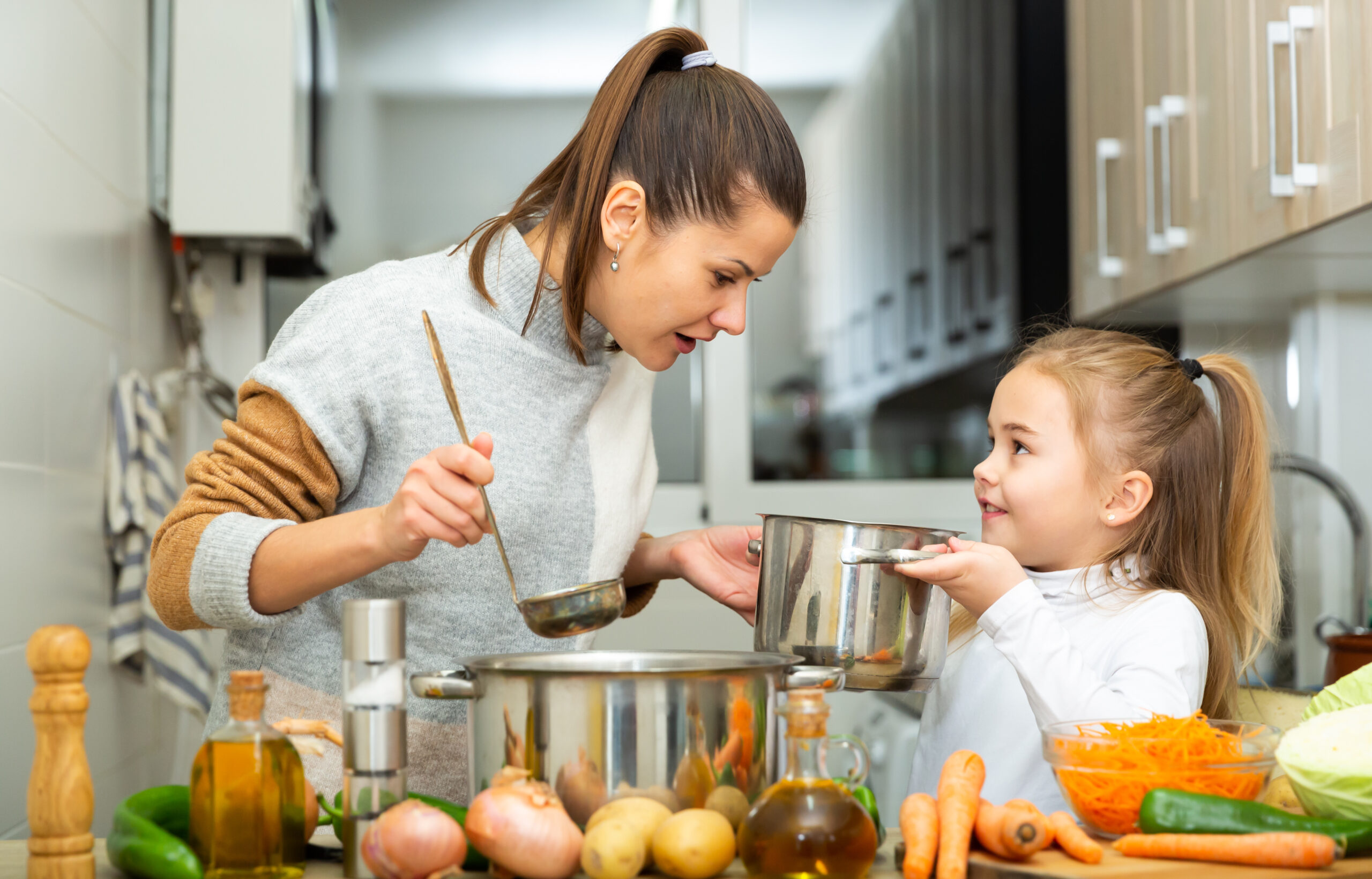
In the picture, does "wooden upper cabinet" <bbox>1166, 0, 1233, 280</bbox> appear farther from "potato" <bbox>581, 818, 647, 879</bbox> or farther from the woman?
"potato" <bbox>581, 818, 647, 879</bbox>

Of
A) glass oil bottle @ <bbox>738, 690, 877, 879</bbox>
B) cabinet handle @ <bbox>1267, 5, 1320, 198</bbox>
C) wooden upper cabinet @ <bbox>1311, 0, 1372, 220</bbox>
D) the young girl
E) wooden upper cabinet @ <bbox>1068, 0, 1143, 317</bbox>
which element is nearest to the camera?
glass oil bottle @ <bbox>738, 690, 877, 879</bbox>

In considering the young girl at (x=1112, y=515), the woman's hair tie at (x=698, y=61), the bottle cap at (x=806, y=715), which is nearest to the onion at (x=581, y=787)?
the bottle cap at (x=806, y=715)

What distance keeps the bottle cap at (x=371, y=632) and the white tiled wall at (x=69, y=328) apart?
81 centimetres

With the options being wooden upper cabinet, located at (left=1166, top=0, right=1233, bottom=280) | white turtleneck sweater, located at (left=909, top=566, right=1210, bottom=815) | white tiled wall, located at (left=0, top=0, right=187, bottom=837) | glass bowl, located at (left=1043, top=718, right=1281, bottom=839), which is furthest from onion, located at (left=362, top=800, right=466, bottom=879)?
wooden upper cabinet, located at (left=1166, top=0, right=1233, bottom=280)

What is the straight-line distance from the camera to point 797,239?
2684 mm

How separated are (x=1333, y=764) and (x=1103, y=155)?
5.69ft

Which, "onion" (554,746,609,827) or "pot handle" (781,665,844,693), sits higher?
"pot handle" (781,665,844,693)

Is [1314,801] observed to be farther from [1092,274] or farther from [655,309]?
[1092,274]

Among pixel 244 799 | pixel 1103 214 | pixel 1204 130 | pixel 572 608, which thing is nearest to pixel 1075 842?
pixel 572 608

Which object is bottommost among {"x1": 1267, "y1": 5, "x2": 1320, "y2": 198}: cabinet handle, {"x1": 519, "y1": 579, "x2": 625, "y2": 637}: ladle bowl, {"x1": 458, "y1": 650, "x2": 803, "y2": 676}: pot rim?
{"x1": 458, "y1": 650, "x2": 803, "y2": 676}: pot rim

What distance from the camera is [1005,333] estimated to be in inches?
104

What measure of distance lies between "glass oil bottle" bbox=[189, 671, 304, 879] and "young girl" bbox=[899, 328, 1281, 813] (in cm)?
73

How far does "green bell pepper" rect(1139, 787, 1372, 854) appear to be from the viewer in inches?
27.5

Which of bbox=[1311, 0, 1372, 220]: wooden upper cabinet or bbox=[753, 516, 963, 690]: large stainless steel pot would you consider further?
bbox=[1311, 0, 1372, 220]: wooden upper cabinet
